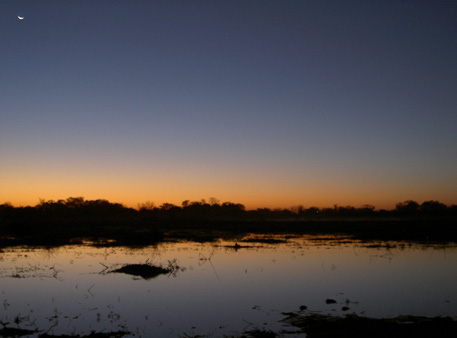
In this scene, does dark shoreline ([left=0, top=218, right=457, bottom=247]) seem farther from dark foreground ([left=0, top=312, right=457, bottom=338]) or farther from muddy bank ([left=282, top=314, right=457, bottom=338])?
muddy bank ([left=282, top=314, right=457, bottom=338])

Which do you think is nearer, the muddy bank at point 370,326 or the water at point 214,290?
the muddy bank at point 370,326

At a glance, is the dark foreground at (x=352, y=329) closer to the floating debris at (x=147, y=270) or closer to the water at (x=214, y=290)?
the water at (x=214, y=290)

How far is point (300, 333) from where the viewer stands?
9.10m

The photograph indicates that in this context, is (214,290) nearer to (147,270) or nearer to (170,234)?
(147,270)

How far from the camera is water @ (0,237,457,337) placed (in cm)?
1038

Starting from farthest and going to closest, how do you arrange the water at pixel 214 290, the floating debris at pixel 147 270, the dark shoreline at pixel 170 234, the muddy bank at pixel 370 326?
the dark shoreline at pixel 170 234 < the floating debris at pixel 147 270 < the water at pixel 214 290 < the muddy bank at pixel 370 326

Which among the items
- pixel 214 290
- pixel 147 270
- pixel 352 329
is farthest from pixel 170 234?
pixel 352 329

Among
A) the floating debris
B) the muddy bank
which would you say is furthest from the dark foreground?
the floating debris

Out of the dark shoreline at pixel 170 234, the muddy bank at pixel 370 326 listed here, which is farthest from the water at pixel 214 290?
the dark shoreline at pixel 170 234

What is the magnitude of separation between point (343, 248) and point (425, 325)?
1844 cm

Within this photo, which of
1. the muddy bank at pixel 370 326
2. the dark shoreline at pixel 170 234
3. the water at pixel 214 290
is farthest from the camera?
the dark shoreline at pixel 170 234

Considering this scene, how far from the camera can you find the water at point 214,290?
10.4 meters

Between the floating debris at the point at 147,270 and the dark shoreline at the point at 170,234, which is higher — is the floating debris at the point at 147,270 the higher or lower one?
the lower one

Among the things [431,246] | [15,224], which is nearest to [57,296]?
[431,246]
